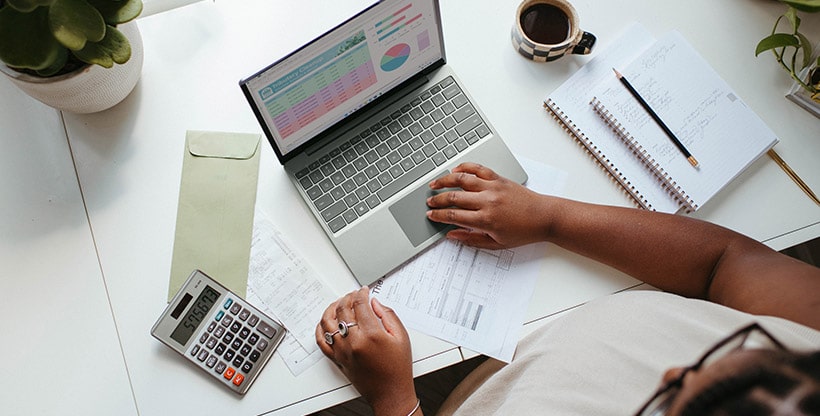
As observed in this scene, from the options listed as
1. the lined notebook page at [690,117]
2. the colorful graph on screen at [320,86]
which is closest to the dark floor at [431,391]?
the lined notebook page at [690,117]

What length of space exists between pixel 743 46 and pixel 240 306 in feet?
2.92

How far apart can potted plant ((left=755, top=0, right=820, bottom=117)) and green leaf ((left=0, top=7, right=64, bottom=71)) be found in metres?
0.98

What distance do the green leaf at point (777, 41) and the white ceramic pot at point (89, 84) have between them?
0.92 m

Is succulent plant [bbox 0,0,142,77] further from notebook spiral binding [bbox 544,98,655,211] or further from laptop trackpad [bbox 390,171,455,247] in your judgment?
notebook spiral binding [bbox 544,98,655,211]

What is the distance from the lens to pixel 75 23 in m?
0.68

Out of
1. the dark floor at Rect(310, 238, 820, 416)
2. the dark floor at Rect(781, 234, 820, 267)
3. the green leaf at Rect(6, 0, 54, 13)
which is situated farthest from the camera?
the dark floor at Rect(781, 234, 820, 267)

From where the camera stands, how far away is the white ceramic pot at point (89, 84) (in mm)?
760

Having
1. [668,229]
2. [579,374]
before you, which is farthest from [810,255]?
[579,374]

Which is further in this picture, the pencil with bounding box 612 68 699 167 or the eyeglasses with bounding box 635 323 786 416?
the pencil with bounding box 612 68 699 167

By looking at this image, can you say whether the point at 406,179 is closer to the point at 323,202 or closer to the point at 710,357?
the point at 323,202

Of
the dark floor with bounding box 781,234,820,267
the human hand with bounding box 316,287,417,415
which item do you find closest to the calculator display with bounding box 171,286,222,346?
the human hand with bounding box 316,287,417,415

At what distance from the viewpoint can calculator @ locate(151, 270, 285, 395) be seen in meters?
0.82

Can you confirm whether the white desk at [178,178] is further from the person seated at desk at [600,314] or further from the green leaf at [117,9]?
the green leaf at [117,9]

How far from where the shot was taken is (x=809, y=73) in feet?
3.09
